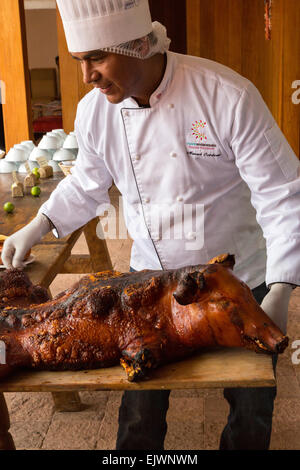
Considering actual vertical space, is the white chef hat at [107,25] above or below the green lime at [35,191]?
above

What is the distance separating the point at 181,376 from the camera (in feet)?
4.34

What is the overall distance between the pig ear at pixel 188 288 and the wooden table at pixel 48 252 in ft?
2.72

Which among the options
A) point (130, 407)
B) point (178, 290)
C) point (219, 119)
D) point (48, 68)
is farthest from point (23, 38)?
point (48, 68)

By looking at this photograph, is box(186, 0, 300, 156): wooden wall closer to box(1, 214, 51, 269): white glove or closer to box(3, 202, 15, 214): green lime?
box(3, 202, 15, 214): green lime

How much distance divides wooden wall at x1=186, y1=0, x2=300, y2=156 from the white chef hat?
16.7ft

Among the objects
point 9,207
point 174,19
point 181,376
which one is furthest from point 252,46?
point 181,376

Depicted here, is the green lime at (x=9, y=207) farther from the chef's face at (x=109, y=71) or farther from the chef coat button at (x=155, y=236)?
the chef's face at (x=109, y=71)

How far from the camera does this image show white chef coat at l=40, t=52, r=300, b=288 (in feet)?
5.90

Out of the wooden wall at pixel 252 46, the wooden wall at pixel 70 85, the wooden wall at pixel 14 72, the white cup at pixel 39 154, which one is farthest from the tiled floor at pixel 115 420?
the wooden wall at pixel 252 46

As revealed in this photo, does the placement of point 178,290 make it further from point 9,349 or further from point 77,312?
point 9,349

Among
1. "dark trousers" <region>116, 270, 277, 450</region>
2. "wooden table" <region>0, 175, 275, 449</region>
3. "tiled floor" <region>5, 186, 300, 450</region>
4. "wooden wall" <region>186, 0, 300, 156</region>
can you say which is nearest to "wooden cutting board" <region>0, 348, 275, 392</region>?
"wooden table" <region>0, 175, 275, 449</region>

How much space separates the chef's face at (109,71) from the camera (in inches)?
66.4

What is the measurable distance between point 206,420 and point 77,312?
61.5 inches

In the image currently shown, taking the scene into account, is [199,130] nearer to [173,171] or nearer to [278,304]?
[173,171]
